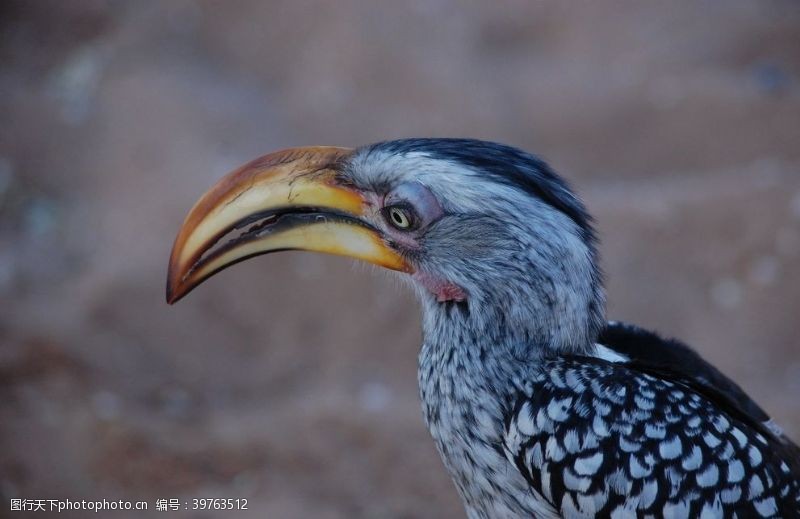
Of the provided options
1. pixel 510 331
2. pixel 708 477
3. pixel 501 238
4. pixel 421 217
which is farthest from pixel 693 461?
pixel 421 217

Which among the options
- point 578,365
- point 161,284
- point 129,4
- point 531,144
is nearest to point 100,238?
point 161,284

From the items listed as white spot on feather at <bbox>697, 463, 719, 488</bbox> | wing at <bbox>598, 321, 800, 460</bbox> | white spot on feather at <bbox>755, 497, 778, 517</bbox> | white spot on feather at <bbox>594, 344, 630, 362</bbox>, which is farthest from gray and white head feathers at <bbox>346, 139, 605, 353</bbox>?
white spot on feather at <bbox>755, 497, 778, 517</bbox>

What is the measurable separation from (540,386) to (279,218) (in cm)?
73

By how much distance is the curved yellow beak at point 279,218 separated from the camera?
7.06 ft

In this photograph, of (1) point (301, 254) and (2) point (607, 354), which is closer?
(2) point (607, 354)

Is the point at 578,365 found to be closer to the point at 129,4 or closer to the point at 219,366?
the point at 219,366

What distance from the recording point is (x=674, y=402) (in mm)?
2105

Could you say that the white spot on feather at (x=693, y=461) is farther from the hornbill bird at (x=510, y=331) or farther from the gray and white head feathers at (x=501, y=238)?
the gray and white head feathers at (x=501, y=238)

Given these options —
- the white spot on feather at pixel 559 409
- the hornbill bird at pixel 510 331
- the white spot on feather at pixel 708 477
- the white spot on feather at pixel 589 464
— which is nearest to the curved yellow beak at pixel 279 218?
the hornbill bird at pixel 510 331

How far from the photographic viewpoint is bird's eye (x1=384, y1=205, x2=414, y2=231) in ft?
7.07

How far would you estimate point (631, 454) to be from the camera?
203 cm

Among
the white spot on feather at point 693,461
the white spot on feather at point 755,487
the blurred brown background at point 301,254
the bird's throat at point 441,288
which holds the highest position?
the blurred brown background at point 301,254

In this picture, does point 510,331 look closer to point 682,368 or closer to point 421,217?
point 421,217

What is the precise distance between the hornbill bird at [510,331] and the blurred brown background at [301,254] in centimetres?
188
